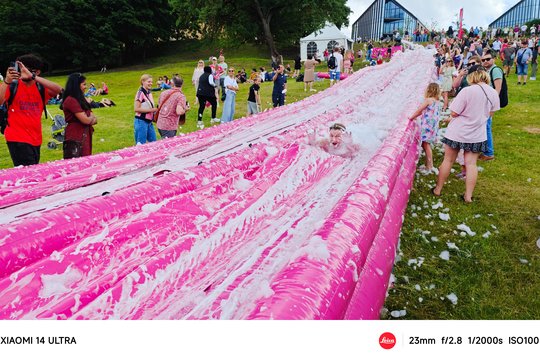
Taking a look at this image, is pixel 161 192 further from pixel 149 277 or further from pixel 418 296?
pixel 418 296

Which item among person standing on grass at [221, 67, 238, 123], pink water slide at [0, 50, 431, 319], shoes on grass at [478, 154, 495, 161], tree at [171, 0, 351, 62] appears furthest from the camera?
tree at [171, 0, 351, 62]

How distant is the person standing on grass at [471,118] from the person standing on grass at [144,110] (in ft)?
14.2

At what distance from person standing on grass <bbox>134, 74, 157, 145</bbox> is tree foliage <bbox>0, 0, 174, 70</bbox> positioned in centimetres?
3684

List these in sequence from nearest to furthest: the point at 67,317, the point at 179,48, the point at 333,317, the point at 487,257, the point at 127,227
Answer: the point at 333,317 < the point at 67,317 < the point at 127,227 < the point at 487,257 < the point at 179,48

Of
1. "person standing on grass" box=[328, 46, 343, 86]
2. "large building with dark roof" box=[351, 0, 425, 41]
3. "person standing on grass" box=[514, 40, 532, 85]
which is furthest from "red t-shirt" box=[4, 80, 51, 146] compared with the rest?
"large building with dark roof" box=[351, 0, 425, 41]

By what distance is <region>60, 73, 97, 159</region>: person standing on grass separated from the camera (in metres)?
4.68

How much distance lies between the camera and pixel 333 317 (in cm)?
180

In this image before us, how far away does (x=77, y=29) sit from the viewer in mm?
40969

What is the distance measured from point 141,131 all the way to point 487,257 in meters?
5.09

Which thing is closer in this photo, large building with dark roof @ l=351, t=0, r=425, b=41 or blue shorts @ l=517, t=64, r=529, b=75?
blue shorts @ l=517, t=64, r=529, b=75

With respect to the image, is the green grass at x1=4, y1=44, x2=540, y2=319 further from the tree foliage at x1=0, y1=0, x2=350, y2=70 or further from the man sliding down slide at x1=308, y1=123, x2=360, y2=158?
the tree foliage at x1=0, y1=0, x2=350, y2=70

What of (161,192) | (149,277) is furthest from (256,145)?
(149,277)
